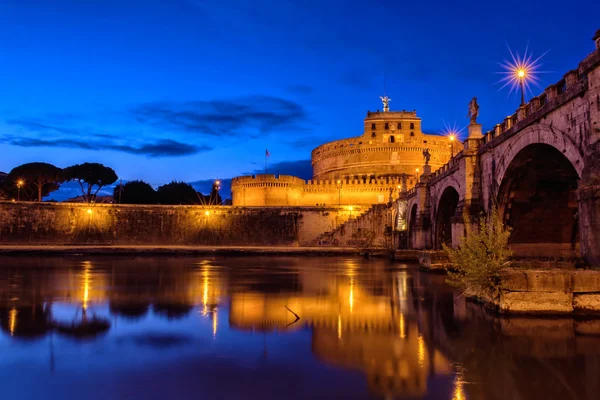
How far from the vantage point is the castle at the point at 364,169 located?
210 feet

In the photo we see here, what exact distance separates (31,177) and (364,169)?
47085 mm

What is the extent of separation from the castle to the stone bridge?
38129 mm

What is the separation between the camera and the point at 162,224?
52.5 meters

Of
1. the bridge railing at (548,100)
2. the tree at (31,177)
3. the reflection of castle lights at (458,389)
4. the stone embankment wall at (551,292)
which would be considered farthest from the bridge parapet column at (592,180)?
the tree at (31,177)

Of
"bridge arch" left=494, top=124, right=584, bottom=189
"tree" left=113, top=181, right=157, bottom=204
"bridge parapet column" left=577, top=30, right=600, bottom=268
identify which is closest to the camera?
"bridge parapet column" left=577, top=30, right=600, bottom=268

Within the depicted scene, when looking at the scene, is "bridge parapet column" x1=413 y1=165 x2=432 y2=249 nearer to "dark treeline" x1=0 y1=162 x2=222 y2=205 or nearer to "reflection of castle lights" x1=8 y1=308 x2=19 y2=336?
"reflection of castle lights" x1=8 y1=308 x2=19 y2=336

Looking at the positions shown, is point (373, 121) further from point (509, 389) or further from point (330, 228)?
point (509, 389)

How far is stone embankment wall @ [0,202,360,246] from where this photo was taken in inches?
1957

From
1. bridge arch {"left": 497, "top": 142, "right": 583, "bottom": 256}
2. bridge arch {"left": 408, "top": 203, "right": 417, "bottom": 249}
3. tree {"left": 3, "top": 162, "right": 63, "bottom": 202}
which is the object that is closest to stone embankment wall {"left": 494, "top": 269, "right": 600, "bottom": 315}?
bridge arch {"left": 497, "top": 142, "right": 583, "bottom": 256}

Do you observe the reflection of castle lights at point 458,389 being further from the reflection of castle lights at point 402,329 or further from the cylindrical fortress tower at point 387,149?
the cylindrical fortress tower at point 387,149

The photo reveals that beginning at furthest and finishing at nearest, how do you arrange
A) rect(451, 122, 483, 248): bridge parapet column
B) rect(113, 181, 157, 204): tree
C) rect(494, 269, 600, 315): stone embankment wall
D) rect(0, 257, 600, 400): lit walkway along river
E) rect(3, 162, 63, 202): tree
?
1. rect(113, 181, 157, 204): tree
2. rect(3, 162, 63, 202): tree
3. rect(451, 122, 483, 248): bridge parapet column
4. rect(494, 269, 600, 315): stone embankment wall
5. rect(0, 257, 600, 400): lit walkway along river

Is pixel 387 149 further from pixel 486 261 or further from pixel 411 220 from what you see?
pixel 486 261

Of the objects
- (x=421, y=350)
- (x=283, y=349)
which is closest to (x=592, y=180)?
(x=421, y=350)

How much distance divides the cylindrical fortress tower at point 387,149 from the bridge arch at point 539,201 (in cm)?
5384
